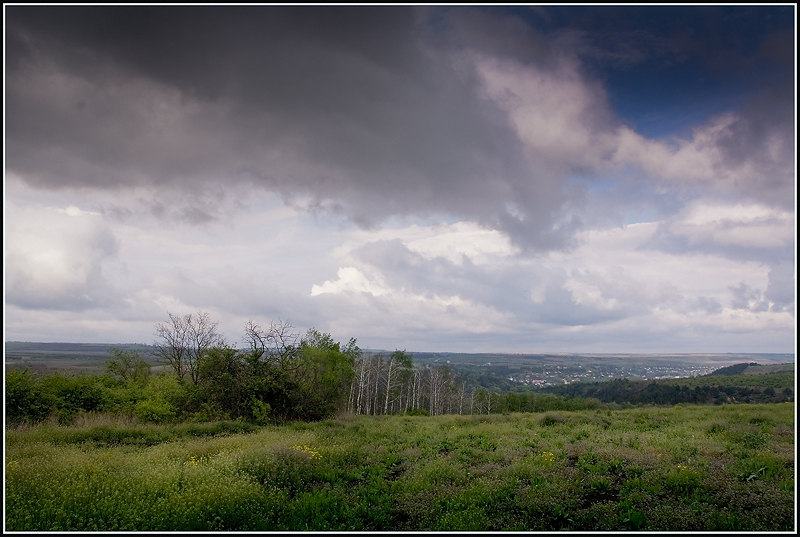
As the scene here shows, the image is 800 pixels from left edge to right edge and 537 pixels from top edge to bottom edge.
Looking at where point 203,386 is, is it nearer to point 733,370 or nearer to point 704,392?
point 704,392

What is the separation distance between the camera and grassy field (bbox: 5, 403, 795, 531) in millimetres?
7762

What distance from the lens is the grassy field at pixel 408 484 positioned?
25.5 feet

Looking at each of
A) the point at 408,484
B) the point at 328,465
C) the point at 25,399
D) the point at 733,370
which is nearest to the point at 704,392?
the point at 733,370

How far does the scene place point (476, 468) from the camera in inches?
456

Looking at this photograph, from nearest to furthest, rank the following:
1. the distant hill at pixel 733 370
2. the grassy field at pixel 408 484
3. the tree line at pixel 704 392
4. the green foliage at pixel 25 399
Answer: the grassy field at pixel 408 484
the green foliage at pixel 25 399
the tree line at pixel 704 392
the distant hill at pixel 733 370

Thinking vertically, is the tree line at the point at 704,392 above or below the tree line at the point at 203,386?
below

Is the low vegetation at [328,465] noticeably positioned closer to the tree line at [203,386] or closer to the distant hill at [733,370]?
the tree line at [203,386]

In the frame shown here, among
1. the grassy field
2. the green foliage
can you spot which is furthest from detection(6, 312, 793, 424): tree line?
the grassy field

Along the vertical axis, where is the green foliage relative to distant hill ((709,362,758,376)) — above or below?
above

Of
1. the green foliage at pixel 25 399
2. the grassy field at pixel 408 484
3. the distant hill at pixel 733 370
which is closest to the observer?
the grassy field at pixel 408 484

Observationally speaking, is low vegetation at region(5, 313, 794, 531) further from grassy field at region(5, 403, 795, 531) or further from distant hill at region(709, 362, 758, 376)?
distant hill at region(709, 362, 758, 376)

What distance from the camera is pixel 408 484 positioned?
10195mm

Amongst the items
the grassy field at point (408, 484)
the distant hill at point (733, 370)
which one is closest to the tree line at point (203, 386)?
the grassy field at point (408, 484)

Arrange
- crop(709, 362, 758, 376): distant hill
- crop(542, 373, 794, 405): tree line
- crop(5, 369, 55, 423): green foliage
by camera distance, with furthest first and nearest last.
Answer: crop(709, 362, 758, 376): distant hill
crop(542, 373, 794, 405): tree line
crop(5, 369, 55, 423): green foliage
